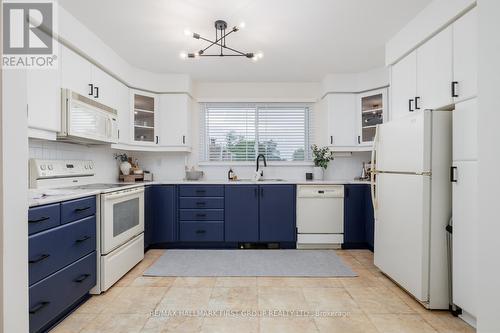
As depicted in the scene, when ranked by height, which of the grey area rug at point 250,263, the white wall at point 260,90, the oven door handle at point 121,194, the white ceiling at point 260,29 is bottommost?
the grey area rug at point 250,263

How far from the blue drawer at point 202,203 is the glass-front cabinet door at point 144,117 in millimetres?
1001

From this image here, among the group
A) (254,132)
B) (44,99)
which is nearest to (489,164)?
(44,99)

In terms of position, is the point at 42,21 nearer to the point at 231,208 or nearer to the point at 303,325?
the point at 231,208

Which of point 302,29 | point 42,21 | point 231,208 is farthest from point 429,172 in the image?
point 42,21

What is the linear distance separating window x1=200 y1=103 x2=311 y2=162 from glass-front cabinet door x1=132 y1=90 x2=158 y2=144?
2.50 feet

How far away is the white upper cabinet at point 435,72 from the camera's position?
2.02 m

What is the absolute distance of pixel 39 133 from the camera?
2.06m

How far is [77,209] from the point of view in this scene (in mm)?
2018

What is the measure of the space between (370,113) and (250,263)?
2620mm

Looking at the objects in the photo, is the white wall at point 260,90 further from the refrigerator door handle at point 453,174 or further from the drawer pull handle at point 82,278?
the drawer pull handle at point 82,278

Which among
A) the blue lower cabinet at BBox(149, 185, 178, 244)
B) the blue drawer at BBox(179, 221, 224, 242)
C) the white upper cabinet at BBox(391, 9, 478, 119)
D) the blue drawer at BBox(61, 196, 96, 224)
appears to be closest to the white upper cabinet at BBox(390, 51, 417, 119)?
the white upper cabinet at BBox(391, 9, 478, 119)

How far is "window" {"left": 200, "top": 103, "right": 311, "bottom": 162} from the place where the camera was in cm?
427

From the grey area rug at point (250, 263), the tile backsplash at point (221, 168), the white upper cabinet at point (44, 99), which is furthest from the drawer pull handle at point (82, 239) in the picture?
the tile backsplash at point (221, 168)

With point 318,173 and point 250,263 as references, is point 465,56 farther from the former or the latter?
point 250,263
